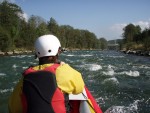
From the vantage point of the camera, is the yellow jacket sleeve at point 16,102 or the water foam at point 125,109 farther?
the water foam at point 125,109

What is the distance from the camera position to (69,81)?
306 cm

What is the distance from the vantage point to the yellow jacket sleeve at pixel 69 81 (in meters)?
3.06

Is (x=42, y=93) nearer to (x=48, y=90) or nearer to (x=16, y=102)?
(x=48, y=90)

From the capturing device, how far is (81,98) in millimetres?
3174

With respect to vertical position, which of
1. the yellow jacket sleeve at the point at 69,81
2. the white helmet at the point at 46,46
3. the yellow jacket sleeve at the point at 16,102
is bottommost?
the yellow jacket sleeve at the point at 16,102

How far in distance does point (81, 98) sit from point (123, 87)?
1270cm

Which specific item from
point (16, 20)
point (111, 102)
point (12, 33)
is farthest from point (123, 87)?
point (16, 20)

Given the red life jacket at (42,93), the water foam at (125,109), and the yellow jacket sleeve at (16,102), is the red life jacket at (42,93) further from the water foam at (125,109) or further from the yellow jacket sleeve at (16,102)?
the water foam at (125,109)

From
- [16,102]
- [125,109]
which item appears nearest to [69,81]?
[16,102]

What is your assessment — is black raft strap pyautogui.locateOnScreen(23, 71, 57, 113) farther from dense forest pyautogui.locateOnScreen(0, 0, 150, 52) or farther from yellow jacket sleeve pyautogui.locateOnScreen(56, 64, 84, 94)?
dense forest pyautogui.locateOnScreen(0, 0, 150, 52)

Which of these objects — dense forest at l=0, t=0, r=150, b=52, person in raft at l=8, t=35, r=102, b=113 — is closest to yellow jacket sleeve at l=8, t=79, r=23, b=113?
person in raft at l=8, t=35, r=102, b=113

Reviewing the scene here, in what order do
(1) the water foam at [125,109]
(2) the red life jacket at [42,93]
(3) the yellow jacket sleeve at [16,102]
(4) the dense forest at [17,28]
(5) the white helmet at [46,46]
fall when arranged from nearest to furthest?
(2) the red life jacket at [42,93] < (3) the yellow jacket sleeve at [16,102] < (5) the white helmet at [46,46] < (1) the water foam at [125,109] < (4) the dense forest at [17,28]

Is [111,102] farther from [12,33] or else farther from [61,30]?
[61,30]

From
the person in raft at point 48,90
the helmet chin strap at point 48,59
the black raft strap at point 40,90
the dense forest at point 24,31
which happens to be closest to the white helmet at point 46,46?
the helmet chin strap at point 48,59
